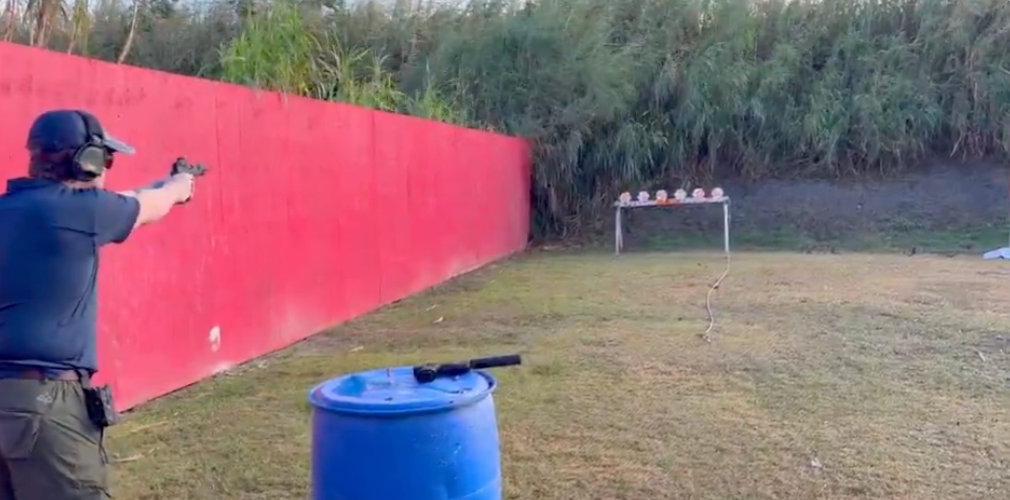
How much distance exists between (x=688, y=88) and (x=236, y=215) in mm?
9302

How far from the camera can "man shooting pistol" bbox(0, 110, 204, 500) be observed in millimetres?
1831

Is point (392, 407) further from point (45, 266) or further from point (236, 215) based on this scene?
point (236, 215)

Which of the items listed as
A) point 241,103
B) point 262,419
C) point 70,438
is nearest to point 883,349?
point 262,419

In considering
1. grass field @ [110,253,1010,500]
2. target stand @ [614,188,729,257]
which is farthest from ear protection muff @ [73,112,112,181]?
target stand @ [614,188,729,257]

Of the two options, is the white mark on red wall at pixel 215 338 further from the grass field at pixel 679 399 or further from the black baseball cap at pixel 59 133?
the black baseball cap at pixel 59 133

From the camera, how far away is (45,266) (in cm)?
188

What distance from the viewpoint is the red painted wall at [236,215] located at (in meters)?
3.69

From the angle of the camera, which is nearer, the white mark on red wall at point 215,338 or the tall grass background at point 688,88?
the white mark on red wall at point 215,338

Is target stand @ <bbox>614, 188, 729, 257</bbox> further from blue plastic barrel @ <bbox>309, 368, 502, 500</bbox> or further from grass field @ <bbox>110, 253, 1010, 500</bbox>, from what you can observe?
blue plastic barrel @ <bbox>309, 368, 502, 500</bbox>

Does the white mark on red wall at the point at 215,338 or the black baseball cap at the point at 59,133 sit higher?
the black baseball cap at the point at 59,133

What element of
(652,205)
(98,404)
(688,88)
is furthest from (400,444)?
(688,88)

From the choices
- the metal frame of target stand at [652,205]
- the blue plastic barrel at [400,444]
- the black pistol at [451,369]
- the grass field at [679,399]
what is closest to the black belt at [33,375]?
the blue plastic barrel at [400,444]

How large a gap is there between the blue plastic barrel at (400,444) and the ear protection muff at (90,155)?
0.64 metres

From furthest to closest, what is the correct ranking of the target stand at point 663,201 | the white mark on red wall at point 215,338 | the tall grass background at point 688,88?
the tall grass background at point 688,88 < the target stand at point 663,201 < the white mark on red wall at point 215,338
